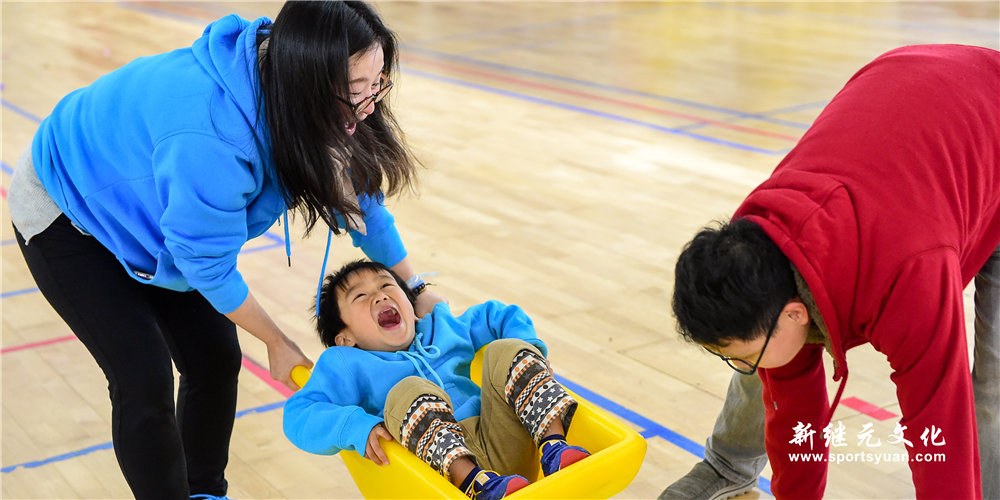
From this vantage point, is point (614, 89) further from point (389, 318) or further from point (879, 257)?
point (879, 257)

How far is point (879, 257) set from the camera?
4.40 ft

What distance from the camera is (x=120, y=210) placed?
1.71 meters

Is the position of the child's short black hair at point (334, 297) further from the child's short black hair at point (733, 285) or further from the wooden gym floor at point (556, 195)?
the child's short black hair at point (733, 285)

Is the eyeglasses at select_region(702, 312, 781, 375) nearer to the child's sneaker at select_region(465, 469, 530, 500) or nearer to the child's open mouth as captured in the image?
the child's sneaker at select_region(465, 469, 530, 500)

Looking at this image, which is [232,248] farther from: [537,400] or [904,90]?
[904,90]

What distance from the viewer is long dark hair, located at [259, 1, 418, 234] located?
1.52m

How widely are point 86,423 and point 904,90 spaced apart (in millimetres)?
2077

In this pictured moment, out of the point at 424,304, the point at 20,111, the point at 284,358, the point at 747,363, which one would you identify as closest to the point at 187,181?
the point at 284,358

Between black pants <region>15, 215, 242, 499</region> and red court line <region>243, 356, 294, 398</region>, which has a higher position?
black pants <region>15, 215, 242, 499</region>

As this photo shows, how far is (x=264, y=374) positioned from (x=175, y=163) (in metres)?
1.40

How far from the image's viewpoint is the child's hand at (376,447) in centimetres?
175

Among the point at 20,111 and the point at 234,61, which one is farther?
the point at 20,111

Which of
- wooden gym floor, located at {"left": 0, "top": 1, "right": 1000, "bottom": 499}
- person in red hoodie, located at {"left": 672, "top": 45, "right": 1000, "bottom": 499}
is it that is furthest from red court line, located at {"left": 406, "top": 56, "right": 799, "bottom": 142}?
person in red hoodie, located at {"left": 672, "top": 45, "right": 1000, "bottom": 499}

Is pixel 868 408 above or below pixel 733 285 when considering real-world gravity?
below
